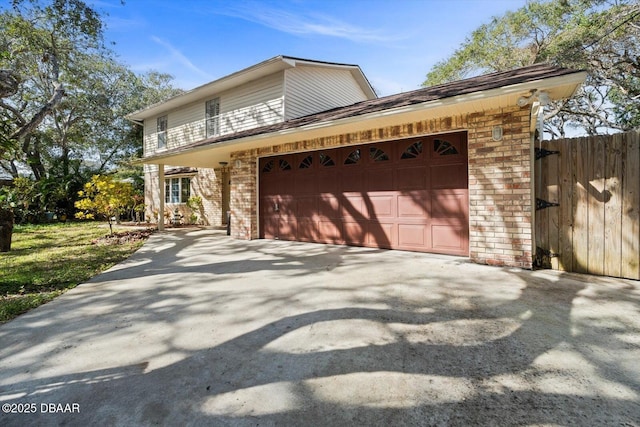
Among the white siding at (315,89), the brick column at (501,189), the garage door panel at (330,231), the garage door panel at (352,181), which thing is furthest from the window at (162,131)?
the brick column at (501,189)

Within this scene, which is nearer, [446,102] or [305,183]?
[446,102]

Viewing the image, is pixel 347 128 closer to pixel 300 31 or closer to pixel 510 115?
pixel 510 115

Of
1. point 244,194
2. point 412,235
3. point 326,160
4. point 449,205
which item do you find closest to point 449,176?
point 449,205

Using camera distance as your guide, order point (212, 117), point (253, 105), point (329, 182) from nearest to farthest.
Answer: point (329, 182)
point (253, 105)
point (212, 117)

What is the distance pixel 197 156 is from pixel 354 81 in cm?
807

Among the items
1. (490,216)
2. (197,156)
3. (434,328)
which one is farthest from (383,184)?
(197,156)

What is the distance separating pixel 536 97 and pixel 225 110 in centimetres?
1121

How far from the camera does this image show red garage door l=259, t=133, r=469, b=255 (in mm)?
5473

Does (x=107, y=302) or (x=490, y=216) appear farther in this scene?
(x=490, y=216)

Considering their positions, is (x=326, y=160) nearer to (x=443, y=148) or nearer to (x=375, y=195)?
(x=375, y=195)

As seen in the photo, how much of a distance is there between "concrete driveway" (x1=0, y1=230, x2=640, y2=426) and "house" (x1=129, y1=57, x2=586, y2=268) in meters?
1.32

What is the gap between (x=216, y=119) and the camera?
12875mm

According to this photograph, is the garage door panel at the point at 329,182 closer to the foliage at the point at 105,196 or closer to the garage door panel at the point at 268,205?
the garage door panel at the point at 268,205

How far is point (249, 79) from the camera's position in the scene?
11.3 m
